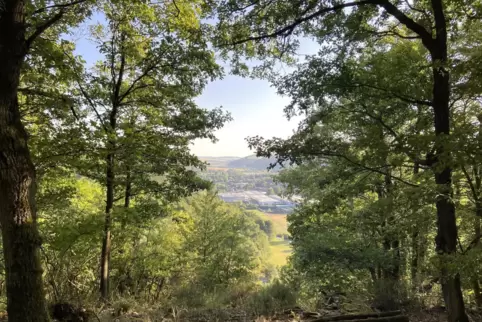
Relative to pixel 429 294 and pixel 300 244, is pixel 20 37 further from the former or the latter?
pixel 300 244

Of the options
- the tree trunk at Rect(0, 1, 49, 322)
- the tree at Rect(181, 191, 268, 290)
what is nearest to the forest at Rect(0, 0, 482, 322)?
the tree trunk at Rect(0, 1, 49, 322)

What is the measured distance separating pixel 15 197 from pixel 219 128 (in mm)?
5518

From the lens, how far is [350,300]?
5.45 m

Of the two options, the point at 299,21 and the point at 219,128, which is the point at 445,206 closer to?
the point at 299,21

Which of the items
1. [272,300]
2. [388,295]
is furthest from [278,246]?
[272,300]

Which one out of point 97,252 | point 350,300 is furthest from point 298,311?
point 97,252

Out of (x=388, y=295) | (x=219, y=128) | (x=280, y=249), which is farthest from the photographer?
(x=280, y=249)

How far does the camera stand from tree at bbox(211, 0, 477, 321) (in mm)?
4254

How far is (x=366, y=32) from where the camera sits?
4711mm

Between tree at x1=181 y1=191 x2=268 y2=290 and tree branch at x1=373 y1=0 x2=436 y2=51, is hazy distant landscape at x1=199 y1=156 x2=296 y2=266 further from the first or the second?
tree branch at x1=373 y1=0 x2=436 y2=51

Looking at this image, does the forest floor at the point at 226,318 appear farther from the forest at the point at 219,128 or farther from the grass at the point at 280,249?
the grass at the point at 280,249

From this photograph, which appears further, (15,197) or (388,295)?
(388,295)

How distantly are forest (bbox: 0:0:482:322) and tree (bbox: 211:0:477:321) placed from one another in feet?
0.08

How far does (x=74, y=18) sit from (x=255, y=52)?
10.7 feet
